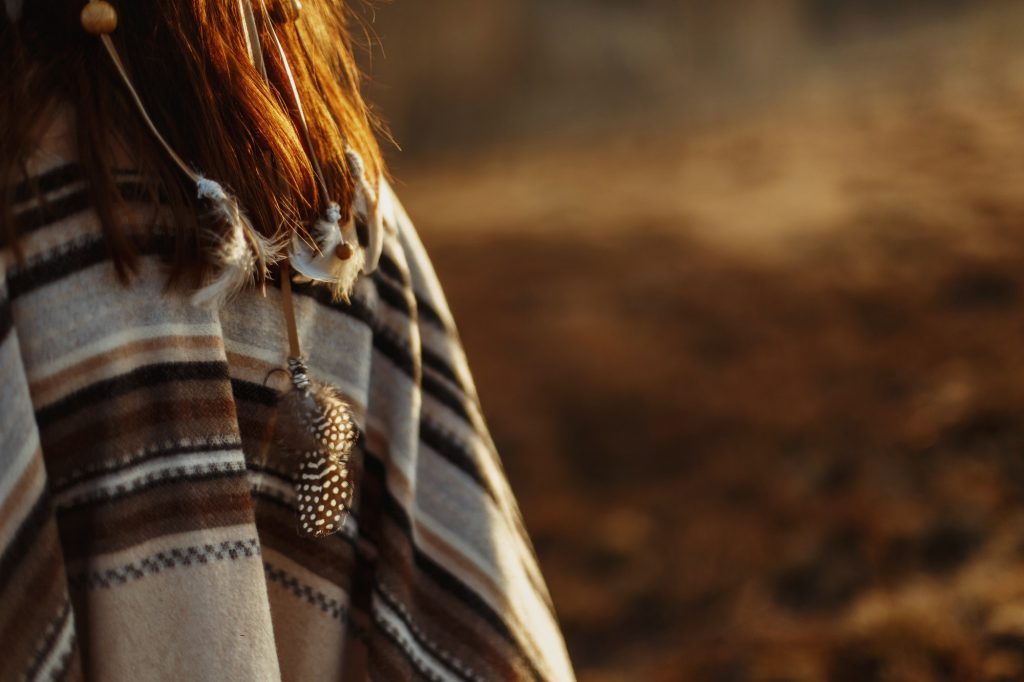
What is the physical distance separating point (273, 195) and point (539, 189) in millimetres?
5501

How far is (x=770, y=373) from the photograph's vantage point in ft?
10.6

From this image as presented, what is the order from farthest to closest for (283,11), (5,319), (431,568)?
(431,568)
(283,11)
(5,319)

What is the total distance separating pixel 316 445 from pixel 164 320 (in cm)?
13

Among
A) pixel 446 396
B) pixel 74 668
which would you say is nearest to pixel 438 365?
pixel 446 396

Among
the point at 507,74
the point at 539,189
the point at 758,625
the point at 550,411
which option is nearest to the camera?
the point at 758,625

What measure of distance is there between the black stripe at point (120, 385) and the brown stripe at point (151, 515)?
66 millimetres

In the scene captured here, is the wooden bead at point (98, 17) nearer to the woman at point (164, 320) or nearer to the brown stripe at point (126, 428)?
the woman at point (164, 320)

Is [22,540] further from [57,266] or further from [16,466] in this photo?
[57,266]

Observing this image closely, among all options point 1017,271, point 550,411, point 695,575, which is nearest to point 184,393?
point 695,575

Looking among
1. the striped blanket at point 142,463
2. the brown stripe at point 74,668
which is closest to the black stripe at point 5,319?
the striped blanket at point 142,463

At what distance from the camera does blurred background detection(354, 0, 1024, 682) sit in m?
2.11

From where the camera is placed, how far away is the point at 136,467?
0.74 m

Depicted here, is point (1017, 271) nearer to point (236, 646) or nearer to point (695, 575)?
point (695, 575)

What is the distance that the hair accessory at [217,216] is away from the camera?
2.34ft
